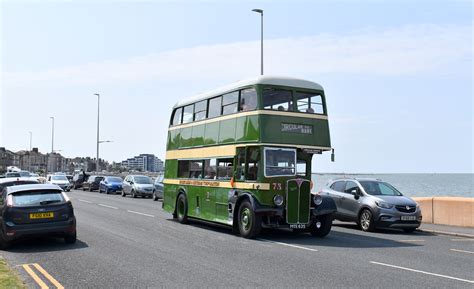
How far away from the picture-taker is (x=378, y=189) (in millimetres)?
18250

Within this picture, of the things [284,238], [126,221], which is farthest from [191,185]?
[284,238]

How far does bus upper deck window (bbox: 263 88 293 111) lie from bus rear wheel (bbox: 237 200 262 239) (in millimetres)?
2663

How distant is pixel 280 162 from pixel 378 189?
17.1ft

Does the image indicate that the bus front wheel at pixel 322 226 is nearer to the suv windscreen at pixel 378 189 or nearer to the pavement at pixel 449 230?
the suv windscreen at pixel 378 189

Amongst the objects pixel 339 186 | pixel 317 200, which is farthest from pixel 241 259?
pixel 339 186

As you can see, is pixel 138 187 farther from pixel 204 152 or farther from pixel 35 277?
pixel 35 277

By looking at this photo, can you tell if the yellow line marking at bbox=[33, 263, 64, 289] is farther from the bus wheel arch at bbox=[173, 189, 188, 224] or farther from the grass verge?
the bus wheel arch at bbox=[173, 189, 188, 224]

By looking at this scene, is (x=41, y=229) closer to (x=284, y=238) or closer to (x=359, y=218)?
(x=284, y=238)

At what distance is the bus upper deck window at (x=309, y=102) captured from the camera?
593 inches

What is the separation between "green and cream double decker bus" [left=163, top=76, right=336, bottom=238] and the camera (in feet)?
47.3

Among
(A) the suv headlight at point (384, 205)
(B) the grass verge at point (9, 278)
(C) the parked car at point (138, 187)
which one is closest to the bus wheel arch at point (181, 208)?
(A) the suv headlight at point (384, 205)

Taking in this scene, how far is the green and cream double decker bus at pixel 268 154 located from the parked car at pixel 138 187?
21.8 m

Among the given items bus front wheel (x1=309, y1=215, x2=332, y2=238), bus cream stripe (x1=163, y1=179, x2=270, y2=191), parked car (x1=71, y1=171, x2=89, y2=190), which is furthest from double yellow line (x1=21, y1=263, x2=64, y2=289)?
parked car (x1=71, y1=171, x2=89, y2=190)

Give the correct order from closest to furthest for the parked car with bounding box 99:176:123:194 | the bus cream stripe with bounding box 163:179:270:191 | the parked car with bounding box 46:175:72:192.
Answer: the bus cream stripe with bounding box 163:179:270:191 → the parked car with bounding box 99:176:123:194 → the parked car with bounding box 46:175:72:192
